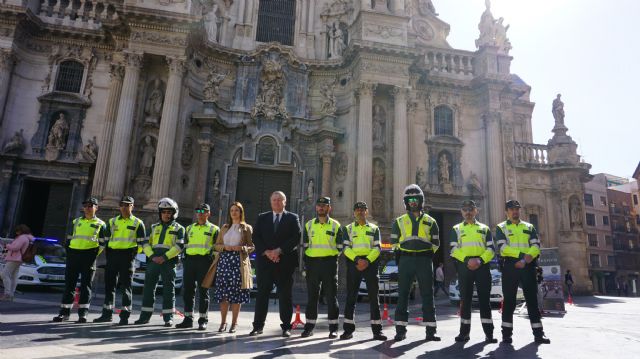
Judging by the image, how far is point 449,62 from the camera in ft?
78.9

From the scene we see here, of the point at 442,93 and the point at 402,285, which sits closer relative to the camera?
the point at 402,285

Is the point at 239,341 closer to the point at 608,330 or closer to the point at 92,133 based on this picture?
the point at 608,330

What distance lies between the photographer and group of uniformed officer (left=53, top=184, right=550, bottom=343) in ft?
22.2

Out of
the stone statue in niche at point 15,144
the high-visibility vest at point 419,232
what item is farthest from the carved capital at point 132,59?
the high-visibility vest at point 419,232

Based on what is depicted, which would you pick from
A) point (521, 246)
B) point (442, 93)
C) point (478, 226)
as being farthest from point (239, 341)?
point (442, 93)

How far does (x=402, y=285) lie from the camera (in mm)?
6812

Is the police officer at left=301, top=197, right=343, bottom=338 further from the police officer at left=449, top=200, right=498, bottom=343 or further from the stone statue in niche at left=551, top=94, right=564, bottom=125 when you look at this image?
the stone statue in niche at left=551, top=94, right=564, bottom=125

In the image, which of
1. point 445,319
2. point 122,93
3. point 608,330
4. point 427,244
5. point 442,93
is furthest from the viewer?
point 442,93

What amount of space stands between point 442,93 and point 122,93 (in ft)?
53.4

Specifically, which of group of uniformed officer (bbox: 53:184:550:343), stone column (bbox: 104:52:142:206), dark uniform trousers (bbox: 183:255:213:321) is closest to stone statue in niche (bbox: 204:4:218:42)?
stone column (bbox: 104:52:142:206)

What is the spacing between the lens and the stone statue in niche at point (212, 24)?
21670 mm

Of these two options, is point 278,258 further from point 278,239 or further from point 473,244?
point 473,244

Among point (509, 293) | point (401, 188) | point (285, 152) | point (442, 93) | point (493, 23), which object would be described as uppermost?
point (493, 23)

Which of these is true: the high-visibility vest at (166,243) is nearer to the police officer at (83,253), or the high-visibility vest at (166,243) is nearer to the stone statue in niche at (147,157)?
the police officer at (83,253)
